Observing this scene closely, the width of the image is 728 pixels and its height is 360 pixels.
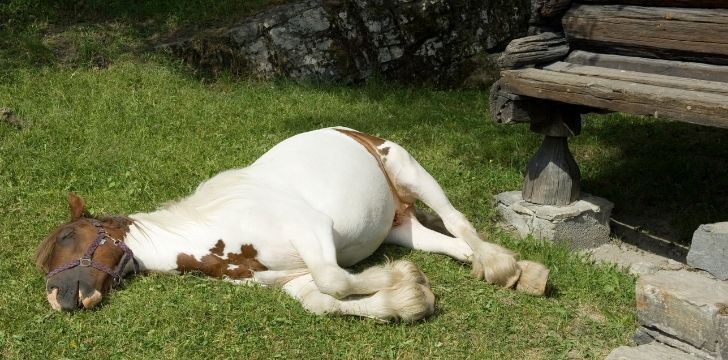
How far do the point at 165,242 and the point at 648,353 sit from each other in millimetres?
2880

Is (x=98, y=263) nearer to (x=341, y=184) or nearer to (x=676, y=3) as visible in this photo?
(x=341, y=184)

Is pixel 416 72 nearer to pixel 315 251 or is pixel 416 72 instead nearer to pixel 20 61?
pixel 20 61

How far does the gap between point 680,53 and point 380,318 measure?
2.76 m

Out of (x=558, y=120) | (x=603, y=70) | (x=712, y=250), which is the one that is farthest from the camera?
(x=558, y=120)

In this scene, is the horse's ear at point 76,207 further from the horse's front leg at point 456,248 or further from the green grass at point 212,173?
the horse's front leg at point 456,248

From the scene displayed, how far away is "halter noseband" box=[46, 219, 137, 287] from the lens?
198 inches

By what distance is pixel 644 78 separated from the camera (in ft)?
19.4

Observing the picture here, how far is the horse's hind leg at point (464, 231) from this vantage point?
18.3 ft

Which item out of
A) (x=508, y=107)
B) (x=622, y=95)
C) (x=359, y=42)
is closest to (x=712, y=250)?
(x=622, y=95)

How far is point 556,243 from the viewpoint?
660cm

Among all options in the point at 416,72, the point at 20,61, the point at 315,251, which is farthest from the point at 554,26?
the point at 20,61

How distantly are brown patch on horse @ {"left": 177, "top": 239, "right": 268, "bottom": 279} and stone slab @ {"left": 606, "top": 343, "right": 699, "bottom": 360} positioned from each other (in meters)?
2.13

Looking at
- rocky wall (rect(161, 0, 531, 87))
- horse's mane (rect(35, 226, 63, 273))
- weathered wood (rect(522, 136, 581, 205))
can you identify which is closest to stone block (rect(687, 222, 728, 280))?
weathered wood (rect(522, 136, 581, 205))

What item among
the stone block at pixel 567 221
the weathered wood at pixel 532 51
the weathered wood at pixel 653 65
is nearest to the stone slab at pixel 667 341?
the stone block at pixel 567 221
